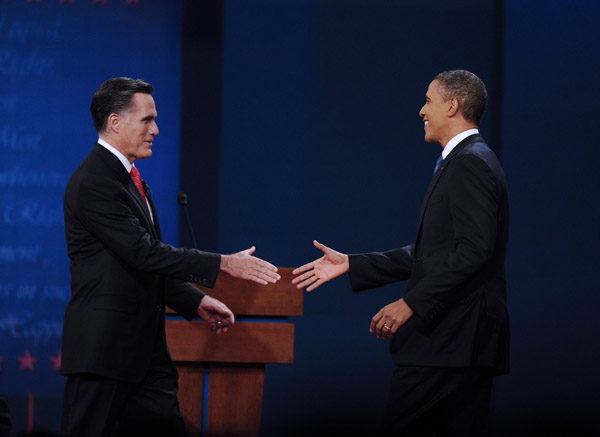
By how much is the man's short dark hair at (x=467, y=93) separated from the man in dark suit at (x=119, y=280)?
93cm

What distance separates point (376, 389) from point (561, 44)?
2441 millimetres

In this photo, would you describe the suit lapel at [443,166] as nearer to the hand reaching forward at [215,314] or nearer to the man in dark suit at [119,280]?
the man in dark suit at [119,280]

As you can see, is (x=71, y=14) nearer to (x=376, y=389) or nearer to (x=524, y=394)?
(x=376, y=389)

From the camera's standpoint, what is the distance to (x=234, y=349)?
3084 millimetres

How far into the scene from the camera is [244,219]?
448 centimetres

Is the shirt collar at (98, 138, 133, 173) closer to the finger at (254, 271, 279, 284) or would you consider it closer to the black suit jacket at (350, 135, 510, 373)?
the finger at (254, 271, 279, 284)

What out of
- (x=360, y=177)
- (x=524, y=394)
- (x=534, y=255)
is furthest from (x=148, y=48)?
(x=524, y=394)

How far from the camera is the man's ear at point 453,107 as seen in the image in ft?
8.60

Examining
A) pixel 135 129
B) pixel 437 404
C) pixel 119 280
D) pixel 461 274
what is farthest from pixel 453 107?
pixel 119 280

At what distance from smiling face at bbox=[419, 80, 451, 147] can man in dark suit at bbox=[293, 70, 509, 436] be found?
17 centimetres

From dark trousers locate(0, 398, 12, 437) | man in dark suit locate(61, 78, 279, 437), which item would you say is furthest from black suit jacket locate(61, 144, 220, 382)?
dark trousers locate(0, 398, 12, 437)

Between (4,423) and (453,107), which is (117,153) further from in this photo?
(453,107)

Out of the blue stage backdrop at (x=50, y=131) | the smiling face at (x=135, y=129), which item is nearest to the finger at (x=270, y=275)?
the smiling face at (x=135, y=129)

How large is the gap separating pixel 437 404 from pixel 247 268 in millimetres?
824
